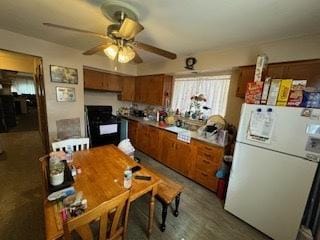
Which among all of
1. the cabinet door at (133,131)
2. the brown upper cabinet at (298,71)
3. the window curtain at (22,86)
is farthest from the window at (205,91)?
the window curtain at (22,86)

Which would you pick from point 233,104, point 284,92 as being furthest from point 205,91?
point 284,92

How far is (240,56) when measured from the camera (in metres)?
2.37

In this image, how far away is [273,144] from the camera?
1616 millimetres

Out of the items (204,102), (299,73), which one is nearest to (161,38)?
(204,102)

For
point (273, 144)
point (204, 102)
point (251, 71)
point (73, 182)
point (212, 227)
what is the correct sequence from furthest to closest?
1. point (204, 102)
2. point (251, 71)
3. point (212, 227)
4. point (273, 144)
5. point (73, 182)

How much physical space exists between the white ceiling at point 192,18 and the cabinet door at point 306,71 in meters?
0.35

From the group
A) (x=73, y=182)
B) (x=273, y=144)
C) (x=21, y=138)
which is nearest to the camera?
(x=73, y=182)

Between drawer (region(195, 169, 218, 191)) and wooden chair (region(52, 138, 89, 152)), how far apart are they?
1920mm

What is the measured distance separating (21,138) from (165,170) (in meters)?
4.59

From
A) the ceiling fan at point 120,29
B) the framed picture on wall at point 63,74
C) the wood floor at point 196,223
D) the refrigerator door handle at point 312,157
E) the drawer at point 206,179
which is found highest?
the ceiling fan at point 120,29

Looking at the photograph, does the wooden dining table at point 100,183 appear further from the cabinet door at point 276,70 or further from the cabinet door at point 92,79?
the cabinet door at point 92,79

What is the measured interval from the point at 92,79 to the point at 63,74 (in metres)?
A: 0.74

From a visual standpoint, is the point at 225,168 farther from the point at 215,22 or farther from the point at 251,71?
the point at 215,22

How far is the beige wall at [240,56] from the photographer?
1821 mm
